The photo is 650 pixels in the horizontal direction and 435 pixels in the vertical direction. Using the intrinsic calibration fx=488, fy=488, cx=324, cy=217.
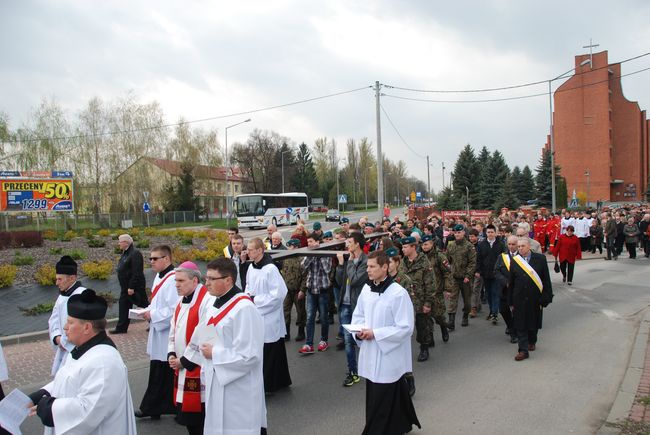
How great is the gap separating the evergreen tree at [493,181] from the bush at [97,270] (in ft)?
158

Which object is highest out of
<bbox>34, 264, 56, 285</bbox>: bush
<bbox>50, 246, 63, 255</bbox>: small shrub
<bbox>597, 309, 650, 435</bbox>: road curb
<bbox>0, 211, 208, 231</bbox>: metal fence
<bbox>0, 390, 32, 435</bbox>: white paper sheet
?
<bbox>0, 211, 208, 231</bbox>: metal fence

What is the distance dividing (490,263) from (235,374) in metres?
7.87

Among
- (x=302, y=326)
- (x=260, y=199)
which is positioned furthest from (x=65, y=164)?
(x=302, y=326)

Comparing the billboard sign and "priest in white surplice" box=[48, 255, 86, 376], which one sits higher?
the billboard sign

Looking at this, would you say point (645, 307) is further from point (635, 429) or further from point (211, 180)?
point (211, 180)

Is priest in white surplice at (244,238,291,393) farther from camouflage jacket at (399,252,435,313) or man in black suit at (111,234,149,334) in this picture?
man in black suit at (111,234,149,334)

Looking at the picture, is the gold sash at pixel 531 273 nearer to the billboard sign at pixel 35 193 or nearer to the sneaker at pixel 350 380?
the sneaker at pixel 350 380

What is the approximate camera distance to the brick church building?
6700 centimetres

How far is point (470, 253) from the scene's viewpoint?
32.7 ft

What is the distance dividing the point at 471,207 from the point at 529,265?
52.7 meters

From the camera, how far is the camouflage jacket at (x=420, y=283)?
7.47 metres

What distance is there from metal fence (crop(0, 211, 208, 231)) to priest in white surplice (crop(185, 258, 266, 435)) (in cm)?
2528

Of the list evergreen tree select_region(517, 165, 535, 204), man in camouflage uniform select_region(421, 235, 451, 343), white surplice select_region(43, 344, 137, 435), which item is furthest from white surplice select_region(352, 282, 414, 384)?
evergreen tree select_region(517, 165, 535, 204)

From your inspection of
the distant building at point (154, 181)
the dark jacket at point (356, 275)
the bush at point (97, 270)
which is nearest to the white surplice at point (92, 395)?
the dark jacket at point (356, 275)
